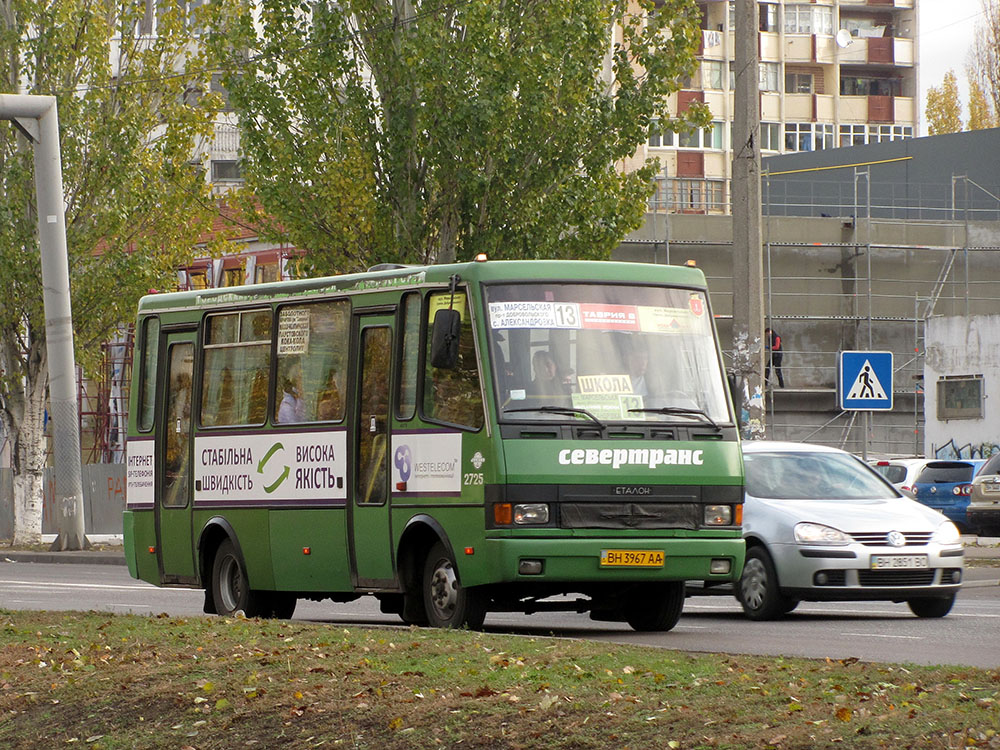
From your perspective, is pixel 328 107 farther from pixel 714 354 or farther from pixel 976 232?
pixel 976 232

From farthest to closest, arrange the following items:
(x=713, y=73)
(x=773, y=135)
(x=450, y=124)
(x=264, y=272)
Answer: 1. (x=773, y=135)
2. (x=713, y=73)
3. (x=264, y=272)
4. (x=450, y=124)

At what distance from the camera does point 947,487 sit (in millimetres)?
35781

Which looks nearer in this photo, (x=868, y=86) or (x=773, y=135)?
(x=773, y=135)

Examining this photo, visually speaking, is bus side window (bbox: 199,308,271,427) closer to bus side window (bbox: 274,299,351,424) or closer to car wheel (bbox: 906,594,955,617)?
bus side window (bbox: 274,299,351,424)

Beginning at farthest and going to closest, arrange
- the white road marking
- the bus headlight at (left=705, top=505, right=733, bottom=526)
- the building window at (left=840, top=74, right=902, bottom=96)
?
the building window at (left=840, top=74, right=902, bottom=96)
the white road marking
the bus headlight at (left=705, top=505, right=733, bottom=526)

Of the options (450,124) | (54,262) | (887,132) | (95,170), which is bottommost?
(54,262)

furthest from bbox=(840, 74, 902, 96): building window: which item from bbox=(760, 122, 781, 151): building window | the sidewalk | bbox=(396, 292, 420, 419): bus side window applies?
bbox=(396, 292, 420, 419): bus side window

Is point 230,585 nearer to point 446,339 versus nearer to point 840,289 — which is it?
point 446,339

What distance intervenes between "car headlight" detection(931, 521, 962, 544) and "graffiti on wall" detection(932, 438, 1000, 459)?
28.2 m

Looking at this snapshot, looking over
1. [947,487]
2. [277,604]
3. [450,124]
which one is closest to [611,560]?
[277,604]

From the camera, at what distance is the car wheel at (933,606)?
16.7m

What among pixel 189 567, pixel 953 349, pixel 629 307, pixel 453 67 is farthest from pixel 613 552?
pixel 953 349

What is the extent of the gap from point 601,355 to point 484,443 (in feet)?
3.58

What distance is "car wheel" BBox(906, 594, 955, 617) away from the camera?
1673 cm
